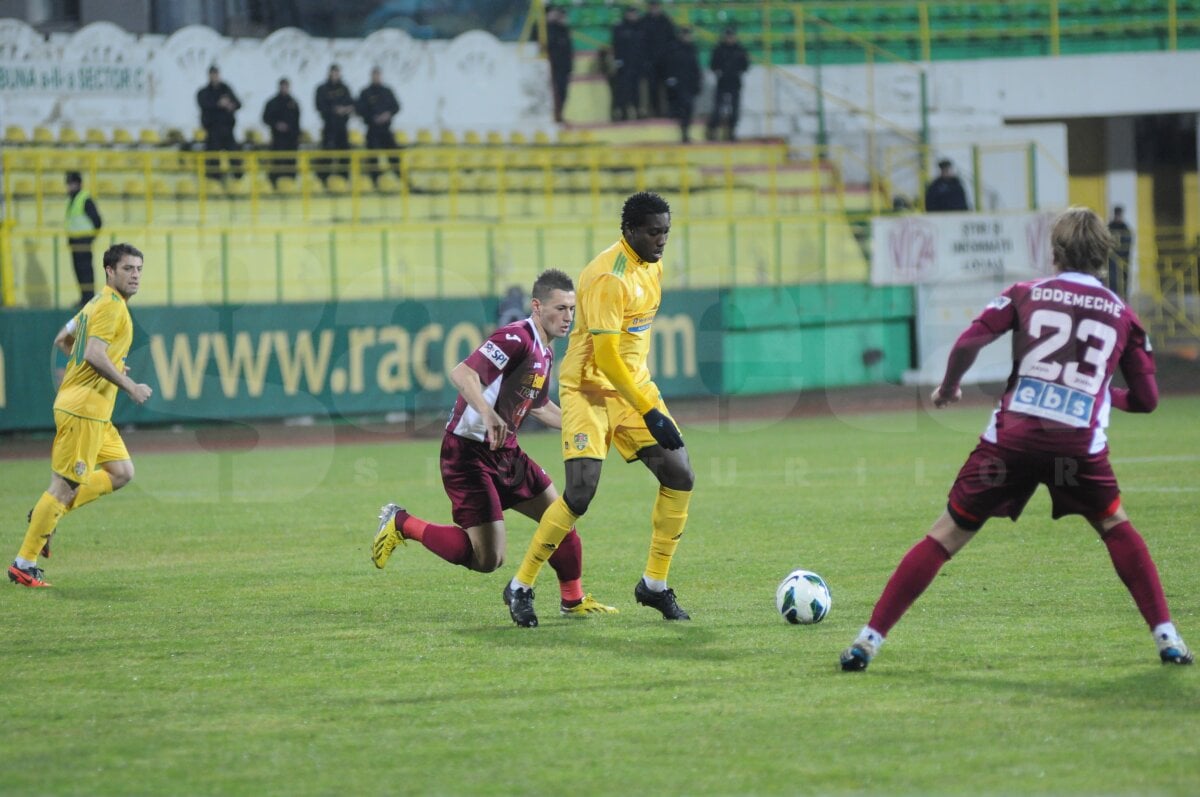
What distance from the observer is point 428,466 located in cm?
1706

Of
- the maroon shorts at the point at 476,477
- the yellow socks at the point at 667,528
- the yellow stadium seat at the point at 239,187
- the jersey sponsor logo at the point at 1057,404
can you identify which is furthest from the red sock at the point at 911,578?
the yellow stadium seat at the point at 239,187

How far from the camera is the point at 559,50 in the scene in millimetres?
28328

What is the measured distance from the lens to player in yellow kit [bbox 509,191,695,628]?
7.71 meters

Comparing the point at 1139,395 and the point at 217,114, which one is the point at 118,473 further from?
the point at 217,114

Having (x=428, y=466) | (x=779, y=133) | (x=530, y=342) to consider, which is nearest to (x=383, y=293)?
(x=428, y=466)

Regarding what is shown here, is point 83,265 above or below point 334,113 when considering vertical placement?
below

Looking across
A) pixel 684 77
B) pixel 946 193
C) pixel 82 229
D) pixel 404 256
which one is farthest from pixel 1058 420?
pixel 684 77

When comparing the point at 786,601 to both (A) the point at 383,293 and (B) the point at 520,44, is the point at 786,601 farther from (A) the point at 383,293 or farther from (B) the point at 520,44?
(B) the point at 520,44

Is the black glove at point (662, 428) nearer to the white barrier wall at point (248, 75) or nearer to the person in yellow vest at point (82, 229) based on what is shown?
the person in yellow vest at point (82, 229)

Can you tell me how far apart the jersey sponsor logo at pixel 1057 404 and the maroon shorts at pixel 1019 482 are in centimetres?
16

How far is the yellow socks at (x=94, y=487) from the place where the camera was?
10.2 meters

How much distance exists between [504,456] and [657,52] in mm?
21912

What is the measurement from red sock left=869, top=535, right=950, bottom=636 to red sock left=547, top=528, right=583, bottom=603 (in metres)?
2.12

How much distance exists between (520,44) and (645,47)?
2.62 metres
